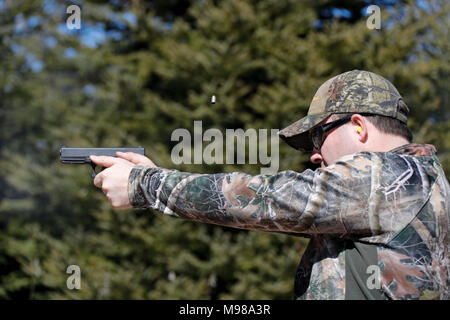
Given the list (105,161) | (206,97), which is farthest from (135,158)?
(206,97)

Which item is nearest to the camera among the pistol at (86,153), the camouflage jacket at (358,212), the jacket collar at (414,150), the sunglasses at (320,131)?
the camouflage jacket at (358,212)

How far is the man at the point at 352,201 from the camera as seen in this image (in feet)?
5.32

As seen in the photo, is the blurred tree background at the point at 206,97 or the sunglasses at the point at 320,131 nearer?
the sunglasses at the point at 320,131

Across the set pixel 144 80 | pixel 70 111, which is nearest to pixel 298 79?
pixel 144 80

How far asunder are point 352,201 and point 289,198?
224 mm

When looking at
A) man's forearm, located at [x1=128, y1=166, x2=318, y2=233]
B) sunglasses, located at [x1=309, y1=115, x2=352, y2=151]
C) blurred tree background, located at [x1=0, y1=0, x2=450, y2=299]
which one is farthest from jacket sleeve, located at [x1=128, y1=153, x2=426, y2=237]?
blurred tree background, located at [x1=0, y1=0, x2=450, y2=299]

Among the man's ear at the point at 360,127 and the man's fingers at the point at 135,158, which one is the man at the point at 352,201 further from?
the man's fingers at the point at 135,158

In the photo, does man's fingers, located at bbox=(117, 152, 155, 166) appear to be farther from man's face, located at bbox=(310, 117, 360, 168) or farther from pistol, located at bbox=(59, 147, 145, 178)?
man's face, located at bbox=(310, 117, 360, 168)

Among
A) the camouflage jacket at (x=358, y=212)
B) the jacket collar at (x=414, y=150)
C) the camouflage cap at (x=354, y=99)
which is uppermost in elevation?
the camouflage cap at (x=354, y=99)

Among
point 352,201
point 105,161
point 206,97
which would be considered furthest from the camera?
point 206,97

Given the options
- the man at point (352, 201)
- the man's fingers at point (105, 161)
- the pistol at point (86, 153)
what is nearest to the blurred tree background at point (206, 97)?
the pistol at point (86, 153)

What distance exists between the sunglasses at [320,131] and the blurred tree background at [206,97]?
5.39 m

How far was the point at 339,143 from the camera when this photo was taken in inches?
74.4

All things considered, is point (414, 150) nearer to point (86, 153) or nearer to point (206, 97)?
point (86, 153)
